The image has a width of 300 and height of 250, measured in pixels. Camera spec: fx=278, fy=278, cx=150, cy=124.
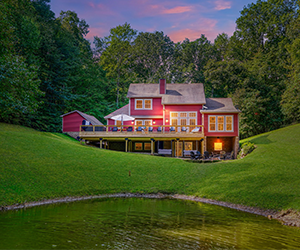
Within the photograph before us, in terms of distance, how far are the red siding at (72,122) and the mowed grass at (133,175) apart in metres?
12.7

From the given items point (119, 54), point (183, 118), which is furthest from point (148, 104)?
point (119, 54)

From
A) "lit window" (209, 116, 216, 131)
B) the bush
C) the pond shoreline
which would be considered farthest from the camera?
"lit window" (209, 116, 216, 131)

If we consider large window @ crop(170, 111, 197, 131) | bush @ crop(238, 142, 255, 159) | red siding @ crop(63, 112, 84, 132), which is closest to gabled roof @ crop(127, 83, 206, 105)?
large window @ crop(170, 111, 197, 131)

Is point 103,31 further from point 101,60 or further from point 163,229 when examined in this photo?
point 163,229

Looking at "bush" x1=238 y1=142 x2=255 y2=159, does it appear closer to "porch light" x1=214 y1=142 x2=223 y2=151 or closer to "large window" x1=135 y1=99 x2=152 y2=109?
"porch light" x1=214 y1=142 x2=223 y2=151

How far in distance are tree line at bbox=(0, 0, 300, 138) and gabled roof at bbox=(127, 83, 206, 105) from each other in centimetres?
928

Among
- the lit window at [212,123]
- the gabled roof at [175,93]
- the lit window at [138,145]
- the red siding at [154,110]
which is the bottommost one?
the lit window at [138,145]

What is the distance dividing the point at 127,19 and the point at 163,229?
1957 inches

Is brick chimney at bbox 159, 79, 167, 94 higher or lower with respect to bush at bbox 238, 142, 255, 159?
higher

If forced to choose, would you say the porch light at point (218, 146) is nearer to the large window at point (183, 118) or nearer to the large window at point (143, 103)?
the large window at point (183, 118)

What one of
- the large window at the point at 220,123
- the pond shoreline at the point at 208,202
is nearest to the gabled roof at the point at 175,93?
the large window at the point at 220,123

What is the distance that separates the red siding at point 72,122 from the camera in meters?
36.5

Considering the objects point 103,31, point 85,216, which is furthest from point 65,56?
point 85,216

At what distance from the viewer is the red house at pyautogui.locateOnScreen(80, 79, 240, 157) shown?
2753cm
